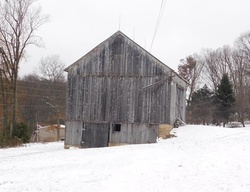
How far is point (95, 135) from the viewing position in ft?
92.0

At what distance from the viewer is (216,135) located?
2762cm

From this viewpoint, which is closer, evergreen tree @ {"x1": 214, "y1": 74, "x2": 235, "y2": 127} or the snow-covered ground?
the snow-covered ground

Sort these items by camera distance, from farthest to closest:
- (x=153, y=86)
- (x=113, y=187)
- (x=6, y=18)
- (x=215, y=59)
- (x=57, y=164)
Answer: (x=215, y=59), (x=6, y=18), (x=153, y=86), (x=57, y=164), (x=113, y=187)

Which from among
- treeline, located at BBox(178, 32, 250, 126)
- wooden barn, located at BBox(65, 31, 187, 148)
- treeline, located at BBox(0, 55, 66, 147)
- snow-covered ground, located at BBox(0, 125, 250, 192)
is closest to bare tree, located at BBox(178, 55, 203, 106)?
treeline, located at BBox(178, 32, 250, 126)

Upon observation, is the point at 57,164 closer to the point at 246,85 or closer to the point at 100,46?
the point at 100,46

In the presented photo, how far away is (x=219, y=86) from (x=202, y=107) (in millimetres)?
4267

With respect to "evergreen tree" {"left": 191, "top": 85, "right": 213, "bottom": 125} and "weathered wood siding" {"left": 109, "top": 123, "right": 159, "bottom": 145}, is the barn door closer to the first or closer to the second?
"weathered wood siding" {"left": 109, "top": 123, "right": 159, "bottom": 145}

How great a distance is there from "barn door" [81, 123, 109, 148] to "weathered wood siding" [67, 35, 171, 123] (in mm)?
482

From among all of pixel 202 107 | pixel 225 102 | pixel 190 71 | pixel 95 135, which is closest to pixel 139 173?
pixel 95 135

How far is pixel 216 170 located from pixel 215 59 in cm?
5910

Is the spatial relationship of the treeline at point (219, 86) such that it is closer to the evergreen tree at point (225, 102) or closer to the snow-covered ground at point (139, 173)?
the evergreen tree at point (225, 102)

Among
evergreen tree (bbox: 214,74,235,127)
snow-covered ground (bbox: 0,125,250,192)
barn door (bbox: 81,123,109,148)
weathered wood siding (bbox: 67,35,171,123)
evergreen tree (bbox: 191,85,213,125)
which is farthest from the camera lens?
evergreen tree (bbox: 191,85,213,125)

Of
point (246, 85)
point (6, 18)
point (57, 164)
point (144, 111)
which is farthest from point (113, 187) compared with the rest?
point (246, 85)

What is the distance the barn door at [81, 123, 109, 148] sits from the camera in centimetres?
2788
